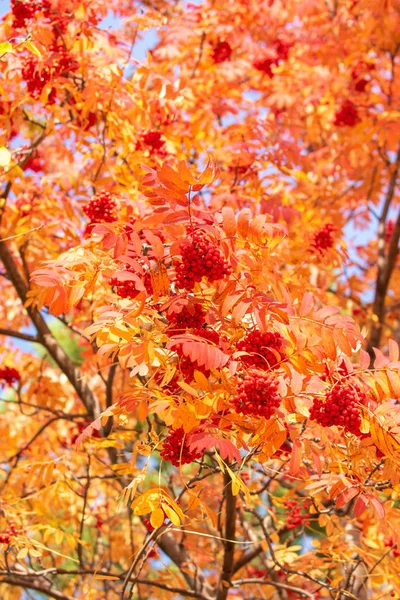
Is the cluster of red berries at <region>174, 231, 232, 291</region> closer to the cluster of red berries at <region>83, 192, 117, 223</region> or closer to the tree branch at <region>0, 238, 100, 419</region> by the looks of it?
the cluster of red berries at <region>83, 192, 117, 223</region>

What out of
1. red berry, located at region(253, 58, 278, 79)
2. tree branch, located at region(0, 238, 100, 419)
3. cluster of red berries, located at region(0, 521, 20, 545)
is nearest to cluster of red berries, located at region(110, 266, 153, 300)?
cluster of red berries, located at region(0, 521, 20, 545)

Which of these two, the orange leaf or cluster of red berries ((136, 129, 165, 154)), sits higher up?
cluster of red berries ((136, 129, 165, 154))

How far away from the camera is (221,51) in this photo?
679 centimetres

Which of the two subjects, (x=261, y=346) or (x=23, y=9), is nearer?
(x=261, y=346)

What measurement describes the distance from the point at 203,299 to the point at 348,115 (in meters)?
4.29

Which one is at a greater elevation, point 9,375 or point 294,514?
point 9,375

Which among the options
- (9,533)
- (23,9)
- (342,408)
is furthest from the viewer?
(23,9)

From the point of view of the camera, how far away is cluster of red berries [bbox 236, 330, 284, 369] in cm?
213

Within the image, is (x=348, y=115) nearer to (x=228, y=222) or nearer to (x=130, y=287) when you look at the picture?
(x=228, y=222)

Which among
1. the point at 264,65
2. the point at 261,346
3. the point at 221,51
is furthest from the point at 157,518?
the point at 264,65

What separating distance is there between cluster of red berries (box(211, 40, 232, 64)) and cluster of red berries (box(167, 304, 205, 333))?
5.24 metres

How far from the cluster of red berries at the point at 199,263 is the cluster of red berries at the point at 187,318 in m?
0.11

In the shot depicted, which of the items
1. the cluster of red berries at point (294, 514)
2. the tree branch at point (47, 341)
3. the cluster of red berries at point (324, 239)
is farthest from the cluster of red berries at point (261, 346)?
the tree branch at point (47, 341)

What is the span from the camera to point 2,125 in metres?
3.88
